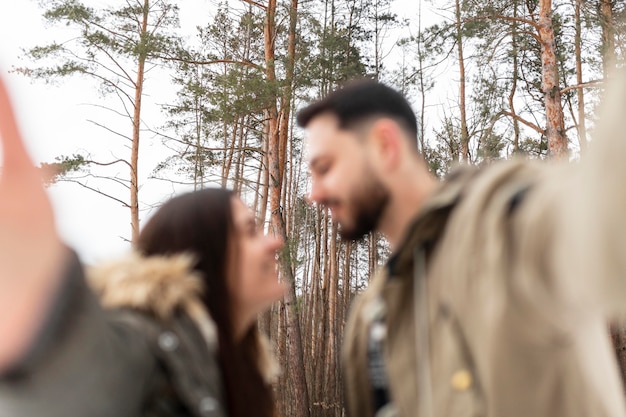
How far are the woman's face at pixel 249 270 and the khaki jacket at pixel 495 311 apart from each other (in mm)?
393

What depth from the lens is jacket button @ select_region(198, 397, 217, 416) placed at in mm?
1153

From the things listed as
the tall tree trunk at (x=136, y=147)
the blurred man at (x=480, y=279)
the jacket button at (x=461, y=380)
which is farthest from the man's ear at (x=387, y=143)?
the tall tree trunk at (x=136, y=147)

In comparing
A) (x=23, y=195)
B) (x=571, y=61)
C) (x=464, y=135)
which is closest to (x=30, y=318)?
(x=23, y=195)

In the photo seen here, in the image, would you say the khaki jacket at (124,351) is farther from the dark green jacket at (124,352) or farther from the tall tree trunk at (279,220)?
the tall tree trunk at (279,220)

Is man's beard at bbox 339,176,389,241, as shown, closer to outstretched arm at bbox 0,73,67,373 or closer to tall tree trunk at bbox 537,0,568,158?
outstretched arm at bbox 0,73,67,373

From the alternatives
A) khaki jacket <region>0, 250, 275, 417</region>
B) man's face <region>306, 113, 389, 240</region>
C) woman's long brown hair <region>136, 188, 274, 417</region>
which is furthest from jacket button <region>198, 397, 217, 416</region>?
man's face <region>306, 113, 389, 240</region>

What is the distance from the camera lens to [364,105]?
1724mm

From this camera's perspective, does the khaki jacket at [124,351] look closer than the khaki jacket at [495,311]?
Yes

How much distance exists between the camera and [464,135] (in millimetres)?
16891

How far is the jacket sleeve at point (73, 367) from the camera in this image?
816 mm

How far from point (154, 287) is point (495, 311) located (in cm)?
76

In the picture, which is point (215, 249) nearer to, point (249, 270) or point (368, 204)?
point (249, 270)

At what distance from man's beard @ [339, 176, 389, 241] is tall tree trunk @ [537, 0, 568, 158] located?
8.38 meters

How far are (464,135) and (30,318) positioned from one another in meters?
17.1
